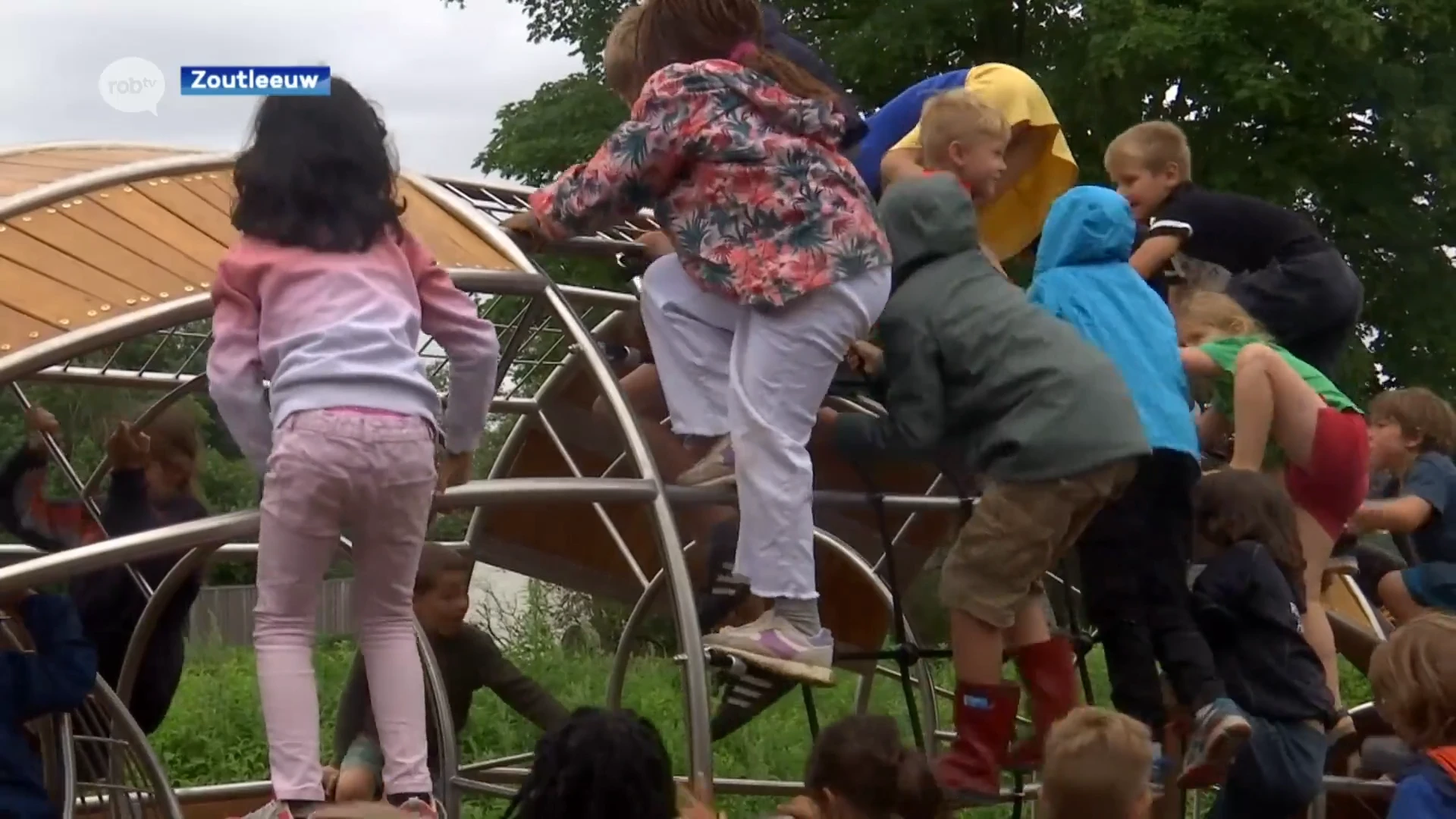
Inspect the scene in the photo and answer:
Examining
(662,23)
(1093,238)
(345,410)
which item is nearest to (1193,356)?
(1093,238)

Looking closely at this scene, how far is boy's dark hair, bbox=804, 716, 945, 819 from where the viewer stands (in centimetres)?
356

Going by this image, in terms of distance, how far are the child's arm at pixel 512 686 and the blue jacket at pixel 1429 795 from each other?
9.20 feet

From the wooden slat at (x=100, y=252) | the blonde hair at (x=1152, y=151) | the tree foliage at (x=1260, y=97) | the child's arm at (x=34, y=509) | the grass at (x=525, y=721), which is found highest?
the tree foliage at (x=1260, y=97)

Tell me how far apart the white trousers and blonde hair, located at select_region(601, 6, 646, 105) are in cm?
58

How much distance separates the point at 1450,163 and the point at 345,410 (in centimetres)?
1150

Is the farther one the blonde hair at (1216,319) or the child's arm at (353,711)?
the child's arm at (353,711)

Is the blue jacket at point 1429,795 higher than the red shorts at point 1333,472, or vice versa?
the red shorts at point 1333,472

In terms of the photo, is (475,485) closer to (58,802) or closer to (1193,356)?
(58,802)

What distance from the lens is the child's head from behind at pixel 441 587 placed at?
5.82 metres

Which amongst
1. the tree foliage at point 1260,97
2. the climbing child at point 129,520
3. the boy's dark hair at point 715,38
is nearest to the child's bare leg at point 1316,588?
the boy's dark hair at point 715,38

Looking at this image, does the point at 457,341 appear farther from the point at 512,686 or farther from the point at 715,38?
the point at 512,686

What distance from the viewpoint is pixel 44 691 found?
13.1 ft

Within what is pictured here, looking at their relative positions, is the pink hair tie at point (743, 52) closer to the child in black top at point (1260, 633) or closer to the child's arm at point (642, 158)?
the child's arm at point (642, 158)

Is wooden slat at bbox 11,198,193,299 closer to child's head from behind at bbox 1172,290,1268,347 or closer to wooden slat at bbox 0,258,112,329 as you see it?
wooden slat at bbox 0,258,112,329
